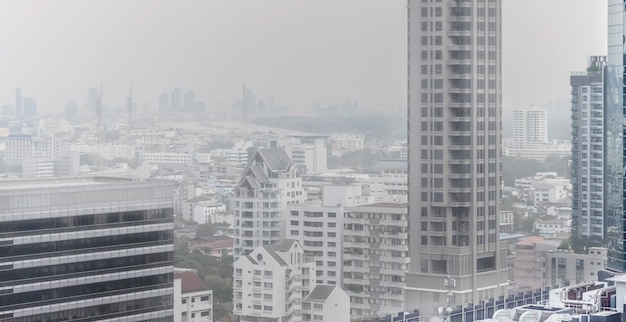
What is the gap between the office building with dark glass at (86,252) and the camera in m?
5.39

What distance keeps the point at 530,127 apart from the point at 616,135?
1.60m

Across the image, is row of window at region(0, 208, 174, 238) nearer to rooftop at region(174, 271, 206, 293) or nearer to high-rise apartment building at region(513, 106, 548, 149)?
rooftop at region(174, 271, 206, 293)

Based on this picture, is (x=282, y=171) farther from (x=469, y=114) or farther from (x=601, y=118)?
(x=601, y=118)

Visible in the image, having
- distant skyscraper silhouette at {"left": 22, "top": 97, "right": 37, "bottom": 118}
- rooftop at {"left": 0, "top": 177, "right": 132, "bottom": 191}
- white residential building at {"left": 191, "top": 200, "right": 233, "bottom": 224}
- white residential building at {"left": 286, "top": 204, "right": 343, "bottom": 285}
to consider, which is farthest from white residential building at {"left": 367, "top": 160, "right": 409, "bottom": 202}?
distant skyscraper silhouette at {"left": 22, "top": 97, "right": 37, "bottom": 118}

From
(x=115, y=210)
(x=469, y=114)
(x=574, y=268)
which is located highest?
(x=469, y=114)

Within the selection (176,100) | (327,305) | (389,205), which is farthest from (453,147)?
(176,100)

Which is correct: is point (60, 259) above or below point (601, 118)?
below

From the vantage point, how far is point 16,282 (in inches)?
211

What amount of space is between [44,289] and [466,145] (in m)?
3.92

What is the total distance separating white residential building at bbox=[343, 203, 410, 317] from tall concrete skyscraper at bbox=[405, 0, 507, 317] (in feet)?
0.31

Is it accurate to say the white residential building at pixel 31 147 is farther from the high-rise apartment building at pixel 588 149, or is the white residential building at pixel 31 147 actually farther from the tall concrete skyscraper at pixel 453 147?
the high-rise apartment building at pixel 588 149

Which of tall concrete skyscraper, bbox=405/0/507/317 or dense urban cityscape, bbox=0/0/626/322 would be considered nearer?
dense urban cityscape, bbox=0/0/626/322

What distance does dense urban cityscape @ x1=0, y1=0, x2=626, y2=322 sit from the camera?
7.23 m

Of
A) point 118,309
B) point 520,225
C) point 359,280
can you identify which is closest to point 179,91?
point 359,280
